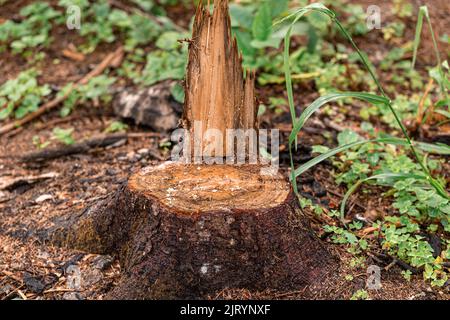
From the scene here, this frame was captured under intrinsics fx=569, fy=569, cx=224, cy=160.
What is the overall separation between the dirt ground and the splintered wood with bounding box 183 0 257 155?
0.61m

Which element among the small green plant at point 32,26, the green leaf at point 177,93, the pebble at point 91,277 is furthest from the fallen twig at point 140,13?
the pebble at point 91,277

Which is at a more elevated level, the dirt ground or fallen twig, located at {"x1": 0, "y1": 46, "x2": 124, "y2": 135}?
fallen twig, located at {"x1": 0, "y1": 46, "x2": 124, "y2": 135}

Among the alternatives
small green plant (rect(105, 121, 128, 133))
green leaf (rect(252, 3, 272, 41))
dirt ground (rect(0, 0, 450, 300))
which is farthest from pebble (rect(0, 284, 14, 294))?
green leaf (rect(252, 3, 272, 41))

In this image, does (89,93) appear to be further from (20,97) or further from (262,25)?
(262,25)

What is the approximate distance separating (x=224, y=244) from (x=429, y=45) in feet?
10.9

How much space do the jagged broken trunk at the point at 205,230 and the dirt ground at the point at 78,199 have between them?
8 centimetres

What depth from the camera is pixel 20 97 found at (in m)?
4.23

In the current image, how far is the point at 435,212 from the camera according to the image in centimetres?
263

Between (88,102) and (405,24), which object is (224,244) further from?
(405,24)

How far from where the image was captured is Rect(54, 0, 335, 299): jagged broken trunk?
7.09 feet

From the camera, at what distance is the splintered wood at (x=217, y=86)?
2.54 meters

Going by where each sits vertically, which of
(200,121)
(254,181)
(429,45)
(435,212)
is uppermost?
(429,45)

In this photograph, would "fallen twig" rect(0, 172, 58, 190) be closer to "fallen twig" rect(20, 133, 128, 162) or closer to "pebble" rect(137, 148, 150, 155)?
"fallen twig" rect(20, 133, 128, 162)

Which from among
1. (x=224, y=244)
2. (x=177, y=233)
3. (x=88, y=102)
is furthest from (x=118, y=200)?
(x=88, y=102)
